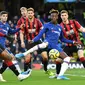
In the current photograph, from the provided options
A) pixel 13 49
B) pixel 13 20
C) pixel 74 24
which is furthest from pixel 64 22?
pixel 13 20

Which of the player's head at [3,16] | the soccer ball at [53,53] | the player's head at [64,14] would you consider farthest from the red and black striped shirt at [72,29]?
the player's head at [3,16]

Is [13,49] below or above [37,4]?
below

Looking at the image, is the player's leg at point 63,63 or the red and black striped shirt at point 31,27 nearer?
the player's leg at point 63,63

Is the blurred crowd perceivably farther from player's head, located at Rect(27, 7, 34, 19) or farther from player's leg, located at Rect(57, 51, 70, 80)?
player's leg, located at Rect(57, 51, 70, 80)

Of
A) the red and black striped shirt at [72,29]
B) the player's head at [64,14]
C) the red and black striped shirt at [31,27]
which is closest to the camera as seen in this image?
the player's head at [64,14]

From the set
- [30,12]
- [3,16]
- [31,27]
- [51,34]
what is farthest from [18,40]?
[51,34]

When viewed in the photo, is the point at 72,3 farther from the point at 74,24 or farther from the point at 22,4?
the point at 74,24

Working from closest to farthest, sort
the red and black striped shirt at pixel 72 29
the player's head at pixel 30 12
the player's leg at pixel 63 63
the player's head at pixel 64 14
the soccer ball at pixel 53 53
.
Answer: the soccer ball at pixel 53 53
the player's leg at pixel 63 63
the player's head at pixel 64 14
the red and black striped shirt at pixel 72 29
the player's head at pixel 30 12

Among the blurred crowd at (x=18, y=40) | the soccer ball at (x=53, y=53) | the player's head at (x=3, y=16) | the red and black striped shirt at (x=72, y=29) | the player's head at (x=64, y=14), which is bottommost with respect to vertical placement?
the blurred crowd at (x=18, y=40)

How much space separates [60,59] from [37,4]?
39.5 feet

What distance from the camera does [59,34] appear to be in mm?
12727

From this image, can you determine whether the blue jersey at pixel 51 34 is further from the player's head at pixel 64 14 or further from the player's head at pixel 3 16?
the player's head at pixel 3 16

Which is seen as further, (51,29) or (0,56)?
(51,29)

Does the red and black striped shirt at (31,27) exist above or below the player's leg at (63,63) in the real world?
above
